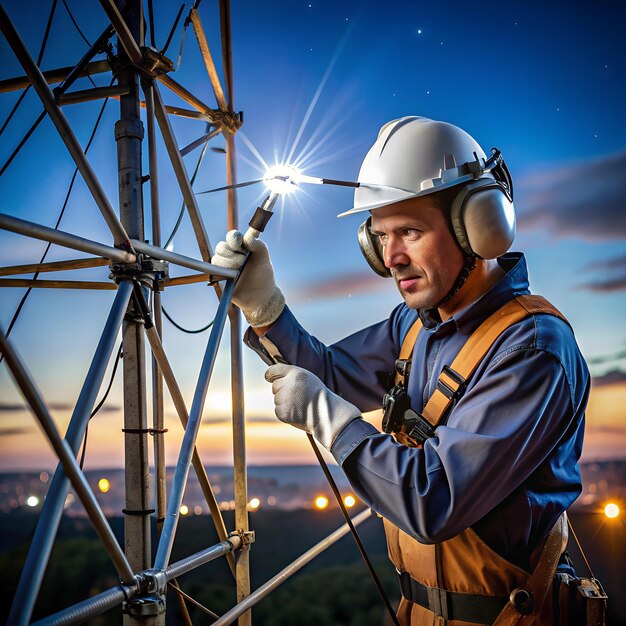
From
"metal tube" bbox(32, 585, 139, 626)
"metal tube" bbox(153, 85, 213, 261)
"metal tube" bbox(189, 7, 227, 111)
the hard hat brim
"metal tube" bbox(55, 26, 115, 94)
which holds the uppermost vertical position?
"metal tube" bbox(189, 7, 227, 111)

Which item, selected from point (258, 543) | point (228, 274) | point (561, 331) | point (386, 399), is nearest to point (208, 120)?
point (228, 274)

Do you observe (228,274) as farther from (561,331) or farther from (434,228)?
(561,331)

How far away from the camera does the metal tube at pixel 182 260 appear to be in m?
2.33

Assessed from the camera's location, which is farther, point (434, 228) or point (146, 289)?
point (146, 289)

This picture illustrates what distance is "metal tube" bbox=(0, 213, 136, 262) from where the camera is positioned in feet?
5.24

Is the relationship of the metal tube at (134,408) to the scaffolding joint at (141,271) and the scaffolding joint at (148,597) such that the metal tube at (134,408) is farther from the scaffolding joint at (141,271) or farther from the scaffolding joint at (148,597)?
the scaffolding joint at (148,597)

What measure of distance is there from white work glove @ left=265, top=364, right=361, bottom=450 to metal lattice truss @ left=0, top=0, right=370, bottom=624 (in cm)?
43

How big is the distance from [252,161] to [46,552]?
18.3 feet

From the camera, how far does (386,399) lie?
8.50 ft

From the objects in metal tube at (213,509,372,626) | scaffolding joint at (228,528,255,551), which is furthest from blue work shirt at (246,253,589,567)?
scaffolding joint at (228,528,255,551)

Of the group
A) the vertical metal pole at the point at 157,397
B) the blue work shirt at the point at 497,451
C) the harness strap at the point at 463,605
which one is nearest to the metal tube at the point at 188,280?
the vertical metal pole at the point at 157,397

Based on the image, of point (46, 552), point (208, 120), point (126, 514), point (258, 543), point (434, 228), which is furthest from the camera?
point (258, 543)

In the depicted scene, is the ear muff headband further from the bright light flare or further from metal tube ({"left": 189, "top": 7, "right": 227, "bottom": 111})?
metal tube ({"left": 189, "top": 7, "right": 227, "bottom": 111})

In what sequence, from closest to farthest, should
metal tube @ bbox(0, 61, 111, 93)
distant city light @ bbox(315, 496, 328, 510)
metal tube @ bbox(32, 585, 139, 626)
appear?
metal tube @ bbox(32, 585, 139, 626) → metal tube @ bbox(0, 61, 111, 93) → distant city light @ bbox(315, 496, 328, 510)
